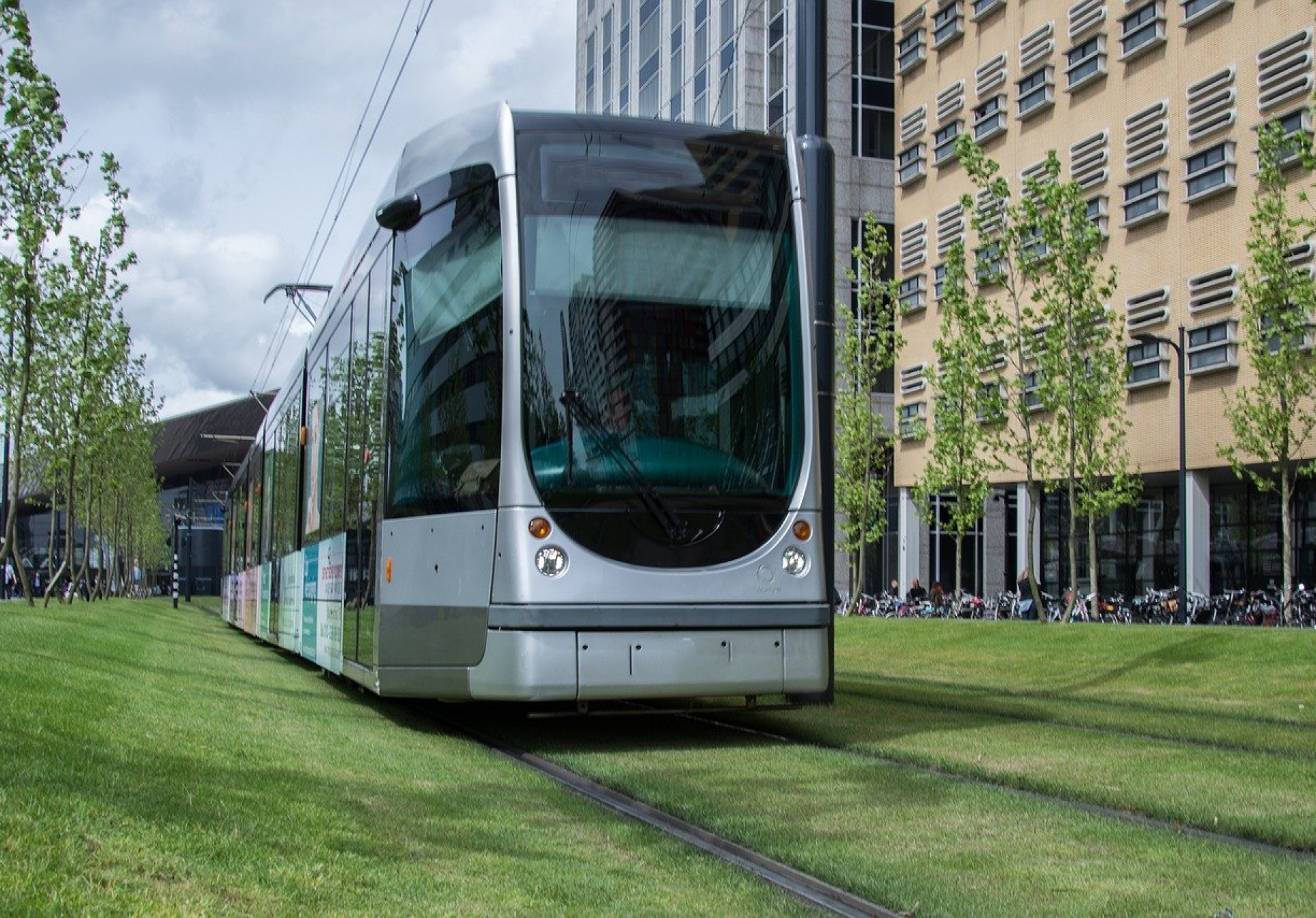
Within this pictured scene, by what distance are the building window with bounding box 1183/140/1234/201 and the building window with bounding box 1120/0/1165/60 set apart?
3319 mm

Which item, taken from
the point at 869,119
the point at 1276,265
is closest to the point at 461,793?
the point at 1276,265

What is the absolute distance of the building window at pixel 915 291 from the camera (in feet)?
161

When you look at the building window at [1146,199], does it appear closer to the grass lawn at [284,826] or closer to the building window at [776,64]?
the building window at [776,64]

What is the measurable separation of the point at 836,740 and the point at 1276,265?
19729mm

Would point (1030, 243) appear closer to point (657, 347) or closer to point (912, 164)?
point (912, 164)

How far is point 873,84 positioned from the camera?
55.1m

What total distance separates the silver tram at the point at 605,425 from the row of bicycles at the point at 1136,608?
21.4 meters

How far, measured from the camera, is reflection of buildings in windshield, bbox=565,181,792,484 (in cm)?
979

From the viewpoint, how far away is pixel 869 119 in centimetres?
5503

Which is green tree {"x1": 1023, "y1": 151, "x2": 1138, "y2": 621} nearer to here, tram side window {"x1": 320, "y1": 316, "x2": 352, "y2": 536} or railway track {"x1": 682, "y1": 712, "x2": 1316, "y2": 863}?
tram side window {"x1": 320, "y1": 316, "x2": 352, "y2": 536}

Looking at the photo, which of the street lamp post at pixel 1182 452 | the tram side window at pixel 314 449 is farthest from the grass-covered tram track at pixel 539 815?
the street lamp post at pixel 1182 452

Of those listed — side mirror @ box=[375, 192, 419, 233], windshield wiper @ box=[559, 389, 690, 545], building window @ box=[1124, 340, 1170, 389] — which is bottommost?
windshield wiper @ box=[559, 389, 690, 545]

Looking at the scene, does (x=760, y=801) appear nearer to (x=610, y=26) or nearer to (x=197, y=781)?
(x=197, y=781)

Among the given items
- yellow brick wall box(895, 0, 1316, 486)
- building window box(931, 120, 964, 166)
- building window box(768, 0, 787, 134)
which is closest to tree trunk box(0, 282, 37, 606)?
yellow brick wall box(895, 0, 1316, 486)
